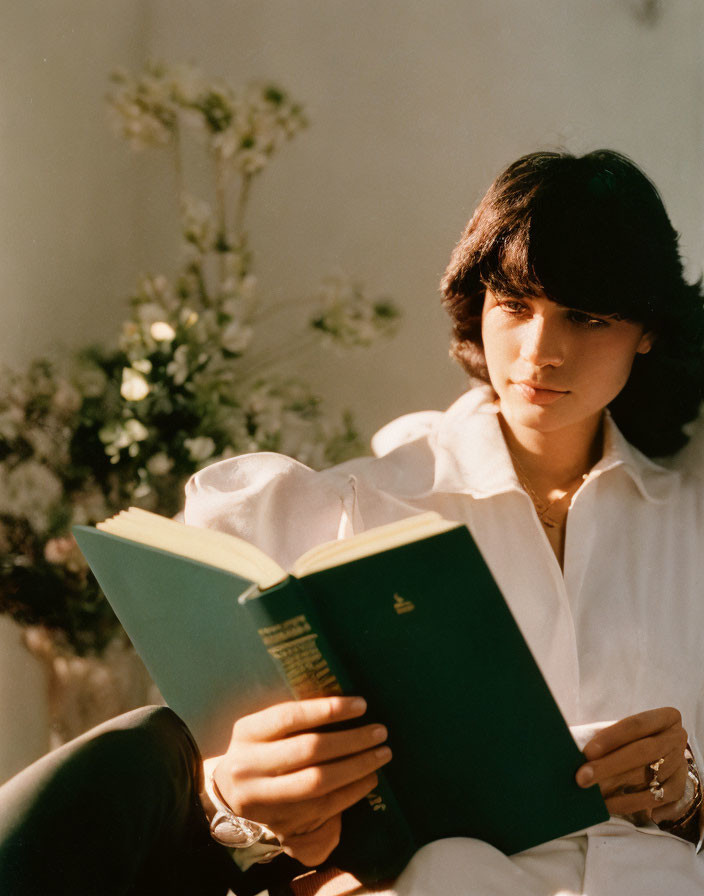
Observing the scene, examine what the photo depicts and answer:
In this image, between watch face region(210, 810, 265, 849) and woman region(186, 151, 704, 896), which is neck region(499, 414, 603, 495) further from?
watch face region(210, 810, 265, 849)

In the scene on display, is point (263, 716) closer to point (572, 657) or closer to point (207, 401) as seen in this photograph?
point (572, 657)

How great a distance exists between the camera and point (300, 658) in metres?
0.59

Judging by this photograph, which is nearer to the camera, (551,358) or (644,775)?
(644,775)

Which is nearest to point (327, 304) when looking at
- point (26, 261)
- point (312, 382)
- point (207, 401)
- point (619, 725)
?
point (312, 382)

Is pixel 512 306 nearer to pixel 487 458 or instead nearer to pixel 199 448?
pixel 487 458

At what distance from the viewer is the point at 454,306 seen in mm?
1136

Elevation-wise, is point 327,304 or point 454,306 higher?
point 327,304

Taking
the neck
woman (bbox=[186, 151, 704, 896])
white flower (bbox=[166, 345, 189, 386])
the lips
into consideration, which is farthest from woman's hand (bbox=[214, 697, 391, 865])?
white flower (bbox=[166, 345, 189, 386])

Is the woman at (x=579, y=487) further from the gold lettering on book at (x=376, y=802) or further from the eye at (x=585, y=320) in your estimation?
the gold lettering on book at (x=376, y=802)

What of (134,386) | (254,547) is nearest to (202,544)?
(254,547)

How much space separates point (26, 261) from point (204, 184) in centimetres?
37

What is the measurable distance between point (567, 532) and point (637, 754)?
0.35 m

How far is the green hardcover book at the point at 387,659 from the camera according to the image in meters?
0.57

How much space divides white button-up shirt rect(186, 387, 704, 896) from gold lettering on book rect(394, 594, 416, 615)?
14.6 inches
